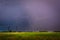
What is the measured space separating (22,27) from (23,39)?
257 mm

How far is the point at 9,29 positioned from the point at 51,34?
2.10 feet

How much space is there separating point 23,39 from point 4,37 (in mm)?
267

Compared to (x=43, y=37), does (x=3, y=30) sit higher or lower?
Answer: higher

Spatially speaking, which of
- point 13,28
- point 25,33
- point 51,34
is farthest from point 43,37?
point 13,28

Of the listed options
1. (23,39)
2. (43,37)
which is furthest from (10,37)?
(43,37)

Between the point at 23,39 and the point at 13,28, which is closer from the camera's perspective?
the point at 23,39

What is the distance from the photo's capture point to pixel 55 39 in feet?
5.12

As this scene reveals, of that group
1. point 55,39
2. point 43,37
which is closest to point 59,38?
point 55,39

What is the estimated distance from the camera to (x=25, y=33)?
166 cm

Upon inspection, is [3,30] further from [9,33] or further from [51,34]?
[51,34]

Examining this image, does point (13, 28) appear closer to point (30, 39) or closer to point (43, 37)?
point (30, 39)

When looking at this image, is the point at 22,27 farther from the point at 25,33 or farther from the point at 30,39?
the point at 30,39

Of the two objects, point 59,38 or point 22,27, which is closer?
point 59,38

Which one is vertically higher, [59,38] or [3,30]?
[3,30]
